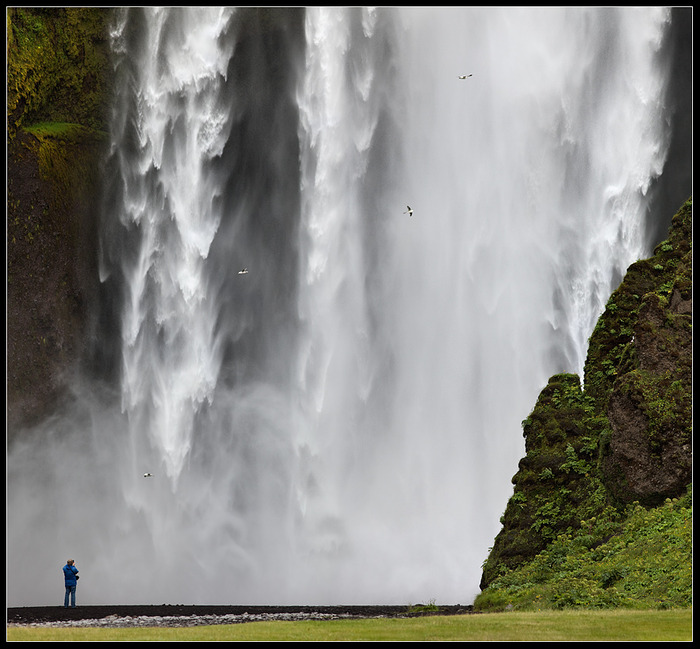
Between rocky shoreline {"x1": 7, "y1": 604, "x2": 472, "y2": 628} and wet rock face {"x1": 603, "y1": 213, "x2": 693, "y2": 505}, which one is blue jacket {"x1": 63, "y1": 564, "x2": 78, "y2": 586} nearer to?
rocky shoreline {"x1": 7, "y1": 604, "x2": 472, "y2": 628}

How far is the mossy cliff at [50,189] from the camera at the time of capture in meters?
52.1

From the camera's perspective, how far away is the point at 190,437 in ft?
172

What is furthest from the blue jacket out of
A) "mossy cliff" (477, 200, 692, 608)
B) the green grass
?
"mossy cliff" (477, 200, 692, 608)

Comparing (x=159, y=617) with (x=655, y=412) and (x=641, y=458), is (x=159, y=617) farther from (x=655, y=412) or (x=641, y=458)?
(x=655, y=412)

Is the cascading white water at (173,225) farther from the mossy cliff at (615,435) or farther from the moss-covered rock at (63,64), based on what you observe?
the mossy cliff at (615,435)

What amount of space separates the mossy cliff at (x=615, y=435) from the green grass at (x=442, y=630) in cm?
582

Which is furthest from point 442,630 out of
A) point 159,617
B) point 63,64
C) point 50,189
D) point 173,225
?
point 63,64

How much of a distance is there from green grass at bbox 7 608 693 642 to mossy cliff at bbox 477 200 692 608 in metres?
5.82

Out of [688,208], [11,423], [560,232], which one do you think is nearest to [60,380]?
[11,423]

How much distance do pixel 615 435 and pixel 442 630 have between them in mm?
13624

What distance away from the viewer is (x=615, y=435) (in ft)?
108

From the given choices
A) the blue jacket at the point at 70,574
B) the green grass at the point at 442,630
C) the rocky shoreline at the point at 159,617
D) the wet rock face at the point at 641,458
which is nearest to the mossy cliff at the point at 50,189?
the rocky shoreline at the point at 159,617

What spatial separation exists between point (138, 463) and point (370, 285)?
699 inches

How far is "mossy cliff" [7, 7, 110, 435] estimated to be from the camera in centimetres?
5206
